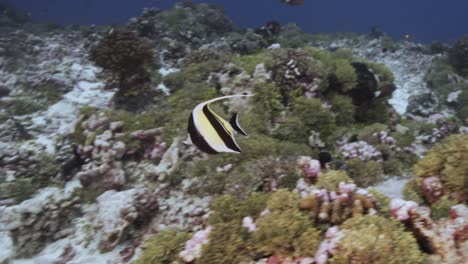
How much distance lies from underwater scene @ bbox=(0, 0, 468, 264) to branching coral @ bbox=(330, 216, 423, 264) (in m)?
0.01

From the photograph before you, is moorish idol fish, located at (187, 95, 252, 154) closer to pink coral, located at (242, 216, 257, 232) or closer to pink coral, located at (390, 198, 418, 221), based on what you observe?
pink coral, located at (242, 216, 257, 232)

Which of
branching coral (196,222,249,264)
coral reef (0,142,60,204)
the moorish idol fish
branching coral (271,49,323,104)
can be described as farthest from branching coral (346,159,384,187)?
coral reef (0,142,60,204)

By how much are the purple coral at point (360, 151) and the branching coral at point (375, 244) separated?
3.30m

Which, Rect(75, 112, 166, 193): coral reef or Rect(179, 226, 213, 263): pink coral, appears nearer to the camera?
Rect(179, 226, 213, 263): pink coral

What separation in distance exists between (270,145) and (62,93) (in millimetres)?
7953

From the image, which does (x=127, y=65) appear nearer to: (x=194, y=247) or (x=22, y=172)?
(x=22, y=172)

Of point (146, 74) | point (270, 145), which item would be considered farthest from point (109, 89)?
point (270, 145)

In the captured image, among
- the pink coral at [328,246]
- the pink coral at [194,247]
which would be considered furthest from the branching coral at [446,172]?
the pink coral at [194,247]

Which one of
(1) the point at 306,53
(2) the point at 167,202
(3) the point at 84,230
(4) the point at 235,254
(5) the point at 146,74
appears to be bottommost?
(3) the point at 84,230

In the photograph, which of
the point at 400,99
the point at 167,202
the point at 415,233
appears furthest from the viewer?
the point at 400,99

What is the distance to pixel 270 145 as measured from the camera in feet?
19.6

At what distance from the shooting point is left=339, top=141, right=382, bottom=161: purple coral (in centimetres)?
658

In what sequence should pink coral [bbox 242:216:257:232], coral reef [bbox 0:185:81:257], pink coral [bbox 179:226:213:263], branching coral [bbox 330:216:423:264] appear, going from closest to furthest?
branching coral [bbox 330:216:423:264] < pink coral [bbox 179:226:213:263] < pink coral [bbox 242:216:257:232] < coral reef [bbox 0:185:81:257]

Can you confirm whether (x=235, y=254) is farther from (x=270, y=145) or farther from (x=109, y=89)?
(x=109, y=89)
